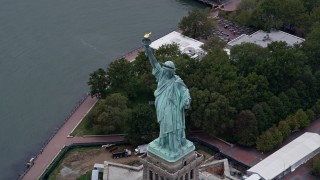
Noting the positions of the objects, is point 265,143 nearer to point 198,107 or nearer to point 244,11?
point 198,107

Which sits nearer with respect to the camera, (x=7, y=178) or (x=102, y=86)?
(x=7, y=178)

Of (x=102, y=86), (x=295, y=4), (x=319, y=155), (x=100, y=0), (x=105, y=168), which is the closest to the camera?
(x=105, y=168)

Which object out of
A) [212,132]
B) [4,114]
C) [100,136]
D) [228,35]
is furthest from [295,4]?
[4,114]

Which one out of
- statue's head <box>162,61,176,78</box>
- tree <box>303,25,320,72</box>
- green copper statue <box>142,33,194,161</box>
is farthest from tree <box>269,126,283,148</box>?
statue's head <box>162,61,176,78</box>

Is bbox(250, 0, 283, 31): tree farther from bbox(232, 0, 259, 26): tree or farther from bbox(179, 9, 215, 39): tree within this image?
bbox(179, 9, 215, 39): tree

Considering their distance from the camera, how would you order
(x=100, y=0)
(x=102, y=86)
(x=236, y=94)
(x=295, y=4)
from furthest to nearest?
(x=100, y=0)
(x=295, y=4)
(x=102, y=86)
(x=236, y=94)

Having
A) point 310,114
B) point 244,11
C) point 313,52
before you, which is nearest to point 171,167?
point 310,114

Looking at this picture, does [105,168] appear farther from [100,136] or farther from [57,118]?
[57,118]

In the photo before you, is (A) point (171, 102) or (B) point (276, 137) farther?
(B) point (276, 137)
